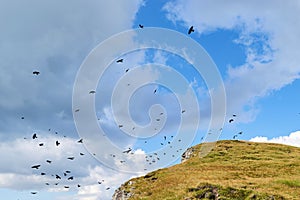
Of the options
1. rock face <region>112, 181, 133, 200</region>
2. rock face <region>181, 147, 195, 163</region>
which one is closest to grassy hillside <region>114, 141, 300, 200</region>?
rock face <region>112, 181, 133, 200</region>

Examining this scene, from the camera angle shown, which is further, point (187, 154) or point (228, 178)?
point (187, 154)

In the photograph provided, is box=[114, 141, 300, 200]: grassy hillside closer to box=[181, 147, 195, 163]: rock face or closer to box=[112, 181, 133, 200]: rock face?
box=[112, 181, 133, 200]: rock face

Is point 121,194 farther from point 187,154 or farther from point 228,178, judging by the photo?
point 187,154

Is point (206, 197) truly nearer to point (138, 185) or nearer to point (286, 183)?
point (286, 183)

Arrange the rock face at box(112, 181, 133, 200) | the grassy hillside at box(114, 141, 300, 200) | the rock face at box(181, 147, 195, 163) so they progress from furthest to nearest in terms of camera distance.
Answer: the rock face at box(181, 147, 195, 163) → the rock face at box(112, 181, 133, 200) → the grassy hillside at box(114, 141, 300, 200)

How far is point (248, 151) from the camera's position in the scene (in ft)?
289

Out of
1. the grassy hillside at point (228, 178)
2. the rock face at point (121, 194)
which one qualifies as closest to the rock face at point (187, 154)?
the grassy hillside at point (228, 178)

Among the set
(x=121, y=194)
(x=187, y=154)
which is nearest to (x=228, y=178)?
(x=121, y=194)

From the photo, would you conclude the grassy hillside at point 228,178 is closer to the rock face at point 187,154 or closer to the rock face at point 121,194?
the rock face at point 121,194

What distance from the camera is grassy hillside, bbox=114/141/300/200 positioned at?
171 ft

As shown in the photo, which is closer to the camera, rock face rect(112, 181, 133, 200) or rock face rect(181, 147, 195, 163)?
rock face rect(112, 181, 133, 200)

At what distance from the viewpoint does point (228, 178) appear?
61.2m

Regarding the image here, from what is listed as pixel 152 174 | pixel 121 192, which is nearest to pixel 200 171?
pixel 152 174

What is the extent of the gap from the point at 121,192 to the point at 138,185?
13.9 ft
